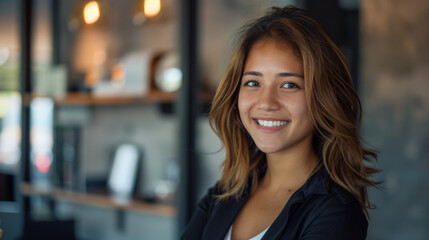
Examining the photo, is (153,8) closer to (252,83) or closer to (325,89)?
(252,83)

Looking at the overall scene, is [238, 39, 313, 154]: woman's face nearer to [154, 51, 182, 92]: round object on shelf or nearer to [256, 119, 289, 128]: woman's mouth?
[256, 119, 289, 128]: woman's mouth

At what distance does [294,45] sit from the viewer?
4.82 feet

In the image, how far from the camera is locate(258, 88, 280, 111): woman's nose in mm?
1458

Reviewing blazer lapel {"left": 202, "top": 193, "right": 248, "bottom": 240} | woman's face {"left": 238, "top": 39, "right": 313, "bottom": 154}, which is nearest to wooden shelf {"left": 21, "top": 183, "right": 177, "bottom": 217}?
blazer lapel {"left": 202, "top": 193, "right": 248, "bottom": 240}

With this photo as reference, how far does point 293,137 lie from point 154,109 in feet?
9.18

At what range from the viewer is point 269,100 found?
1.46 meters

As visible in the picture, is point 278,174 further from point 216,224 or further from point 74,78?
point 74,78

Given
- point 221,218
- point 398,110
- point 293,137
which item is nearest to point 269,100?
point 293,137

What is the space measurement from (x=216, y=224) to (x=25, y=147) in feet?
11.3

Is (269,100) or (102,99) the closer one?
(269,100)

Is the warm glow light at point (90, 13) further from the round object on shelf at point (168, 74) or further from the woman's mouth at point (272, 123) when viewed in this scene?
the woman's mouth at point (272, 123)

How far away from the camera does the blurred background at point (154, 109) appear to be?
9.22 ft

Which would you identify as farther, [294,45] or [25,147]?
[25,147]

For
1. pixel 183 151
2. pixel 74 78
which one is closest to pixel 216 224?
pixel 183 151
